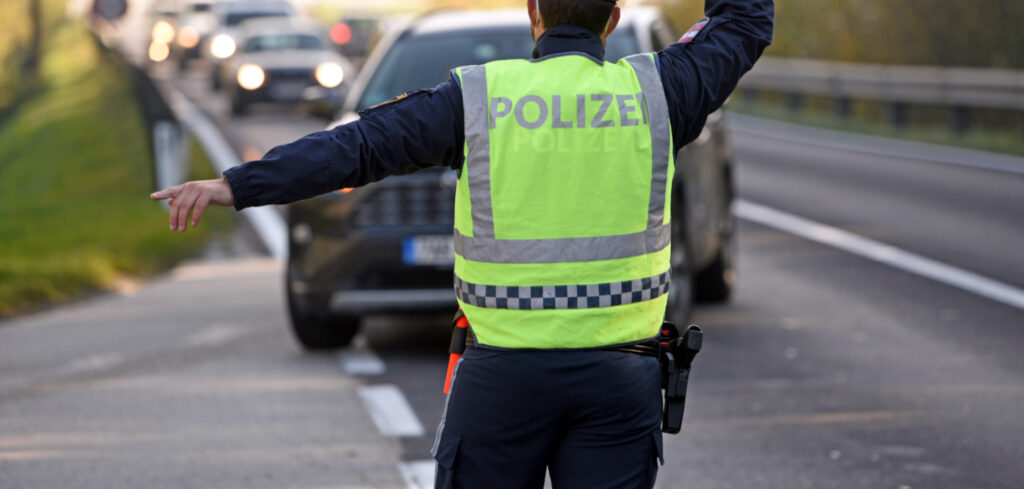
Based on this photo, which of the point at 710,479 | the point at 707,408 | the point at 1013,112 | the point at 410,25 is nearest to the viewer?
the point at 710,479

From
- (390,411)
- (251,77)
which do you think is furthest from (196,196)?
(251,77)

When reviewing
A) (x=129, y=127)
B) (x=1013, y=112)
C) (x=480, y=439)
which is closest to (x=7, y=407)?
(x=480, y=439)

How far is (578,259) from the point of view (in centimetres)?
339

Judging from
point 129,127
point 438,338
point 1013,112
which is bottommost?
point 1013,112

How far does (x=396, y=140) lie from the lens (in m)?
3.38

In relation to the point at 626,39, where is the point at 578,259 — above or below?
above

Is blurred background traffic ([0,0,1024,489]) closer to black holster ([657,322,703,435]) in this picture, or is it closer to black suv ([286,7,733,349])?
black suv ([286,7,733,349])

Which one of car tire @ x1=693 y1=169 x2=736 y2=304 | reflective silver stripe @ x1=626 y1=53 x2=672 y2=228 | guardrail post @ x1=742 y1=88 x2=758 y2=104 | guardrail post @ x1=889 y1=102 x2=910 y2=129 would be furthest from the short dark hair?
guardrail post @ x1=742 y1=88 x2=758 y2=104

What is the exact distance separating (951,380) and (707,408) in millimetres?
1286

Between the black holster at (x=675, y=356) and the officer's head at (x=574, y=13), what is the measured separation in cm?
67

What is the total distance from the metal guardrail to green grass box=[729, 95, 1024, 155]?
0.36 metres

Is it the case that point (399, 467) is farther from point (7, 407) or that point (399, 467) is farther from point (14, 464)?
point (7, 407)

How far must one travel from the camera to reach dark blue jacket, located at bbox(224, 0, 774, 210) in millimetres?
3352

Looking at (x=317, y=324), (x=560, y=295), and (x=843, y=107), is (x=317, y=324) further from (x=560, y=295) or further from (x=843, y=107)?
(x=843, y=107)
